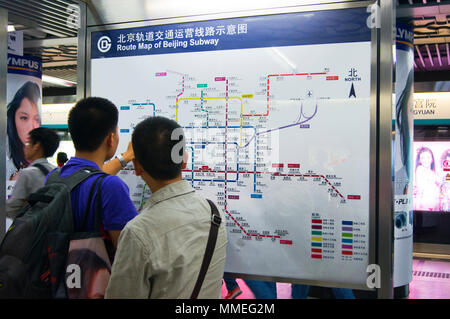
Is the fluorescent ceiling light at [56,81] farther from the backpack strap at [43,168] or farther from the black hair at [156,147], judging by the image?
the black hair at [156,147]

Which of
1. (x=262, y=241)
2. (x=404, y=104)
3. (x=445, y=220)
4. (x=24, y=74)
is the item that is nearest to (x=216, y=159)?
(x=262, y=241)

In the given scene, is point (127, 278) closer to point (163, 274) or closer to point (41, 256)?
point (163, 274)

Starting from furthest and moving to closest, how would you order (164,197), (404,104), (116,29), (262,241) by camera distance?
(404,104) → (116,29) → (262,241) → (164,197)

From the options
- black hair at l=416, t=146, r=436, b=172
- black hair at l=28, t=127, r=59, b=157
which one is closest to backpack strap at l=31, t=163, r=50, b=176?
black hair at l=28, t=127, r=59, b=157

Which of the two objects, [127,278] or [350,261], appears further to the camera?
[350,261]

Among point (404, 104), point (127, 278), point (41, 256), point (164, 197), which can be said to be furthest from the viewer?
Result: point (404, 104)

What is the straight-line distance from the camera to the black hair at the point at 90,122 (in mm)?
1800

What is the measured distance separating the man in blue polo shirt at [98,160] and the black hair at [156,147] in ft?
0.91

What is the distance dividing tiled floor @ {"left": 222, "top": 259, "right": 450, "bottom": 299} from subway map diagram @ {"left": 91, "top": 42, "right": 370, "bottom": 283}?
2658 millimetres

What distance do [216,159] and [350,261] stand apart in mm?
814

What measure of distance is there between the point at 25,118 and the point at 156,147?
193 inches

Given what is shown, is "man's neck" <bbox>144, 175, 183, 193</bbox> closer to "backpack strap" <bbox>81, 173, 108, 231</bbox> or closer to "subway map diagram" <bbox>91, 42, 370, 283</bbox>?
"backpack strap" <bbox>81, 173, 108, 231</bbox>

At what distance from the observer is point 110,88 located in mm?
2436

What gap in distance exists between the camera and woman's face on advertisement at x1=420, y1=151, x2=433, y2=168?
27.2 ft
